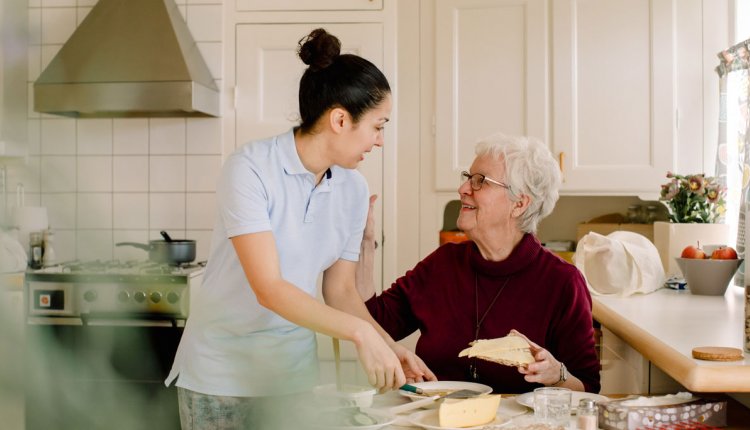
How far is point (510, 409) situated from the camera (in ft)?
4.34

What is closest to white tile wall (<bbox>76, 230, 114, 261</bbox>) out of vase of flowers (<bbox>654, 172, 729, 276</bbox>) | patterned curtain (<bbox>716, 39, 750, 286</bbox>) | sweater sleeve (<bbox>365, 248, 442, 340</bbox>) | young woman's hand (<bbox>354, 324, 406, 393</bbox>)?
young woman's hand (<bbox>354, 324, 406, 393</bbox>)

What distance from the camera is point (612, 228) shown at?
3422mm

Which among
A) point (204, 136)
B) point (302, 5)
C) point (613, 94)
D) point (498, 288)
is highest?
point (302, 5)

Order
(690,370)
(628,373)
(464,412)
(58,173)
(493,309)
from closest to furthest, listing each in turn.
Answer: (58,173)
(464,412)
(690,370)
(493,309)
(628,373)

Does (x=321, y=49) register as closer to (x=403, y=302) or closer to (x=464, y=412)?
(x=464, y=412)

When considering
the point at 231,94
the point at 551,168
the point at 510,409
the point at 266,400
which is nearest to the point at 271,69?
the point at 231,94

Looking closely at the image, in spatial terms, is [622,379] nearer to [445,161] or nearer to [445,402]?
[445,402]

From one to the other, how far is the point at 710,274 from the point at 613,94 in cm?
126

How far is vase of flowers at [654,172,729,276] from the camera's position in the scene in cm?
260

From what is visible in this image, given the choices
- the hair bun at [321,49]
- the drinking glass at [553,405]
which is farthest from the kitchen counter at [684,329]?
the hair bun at [321,49]

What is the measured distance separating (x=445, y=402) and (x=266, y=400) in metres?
0.98

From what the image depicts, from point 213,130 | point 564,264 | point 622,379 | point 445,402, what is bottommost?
point 622,379

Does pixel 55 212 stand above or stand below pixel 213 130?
below

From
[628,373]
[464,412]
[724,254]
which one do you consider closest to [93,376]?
[464,412]
